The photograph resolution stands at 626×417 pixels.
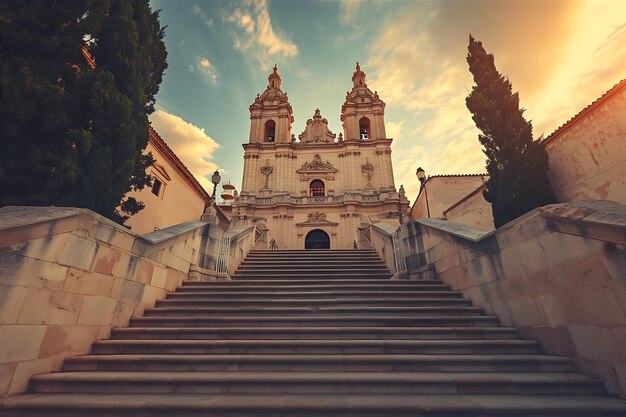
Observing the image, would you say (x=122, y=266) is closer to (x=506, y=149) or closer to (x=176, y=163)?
(x=176, y=163)

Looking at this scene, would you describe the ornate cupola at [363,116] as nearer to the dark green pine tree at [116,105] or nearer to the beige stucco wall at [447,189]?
the beige stucco wall at [447,189]

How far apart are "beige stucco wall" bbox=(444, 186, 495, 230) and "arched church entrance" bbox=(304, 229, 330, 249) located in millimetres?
12013

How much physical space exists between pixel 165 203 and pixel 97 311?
12631 millimetres

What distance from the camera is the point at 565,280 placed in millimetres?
3516

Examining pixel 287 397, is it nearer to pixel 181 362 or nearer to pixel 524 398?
pixel 181 362

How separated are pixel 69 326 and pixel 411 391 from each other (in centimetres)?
487

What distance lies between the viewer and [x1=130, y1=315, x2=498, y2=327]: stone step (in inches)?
179

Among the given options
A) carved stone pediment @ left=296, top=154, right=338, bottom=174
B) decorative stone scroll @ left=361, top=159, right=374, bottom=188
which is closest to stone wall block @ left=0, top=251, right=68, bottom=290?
carved stone pediment @ left=296, top=154, right=338, bottom=174

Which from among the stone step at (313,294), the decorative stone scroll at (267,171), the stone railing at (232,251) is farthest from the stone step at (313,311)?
the decorative stone scroll at (267,171)

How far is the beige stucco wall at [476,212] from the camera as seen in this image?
539 inches

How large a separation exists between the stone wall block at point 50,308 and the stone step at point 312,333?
828 millimetres

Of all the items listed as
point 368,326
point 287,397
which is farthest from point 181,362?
point 368,326

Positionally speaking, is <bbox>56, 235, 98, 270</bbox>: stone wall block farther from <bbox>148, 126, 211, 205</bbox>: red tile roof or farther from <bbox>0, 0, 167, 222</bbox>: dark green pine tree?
<bbox>148, 126, 211, 205</bbox>: red tile roof

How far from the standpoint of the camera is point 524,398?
2855 millimetres
